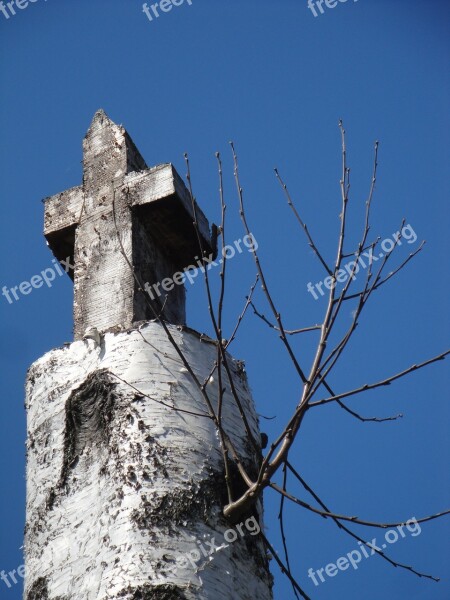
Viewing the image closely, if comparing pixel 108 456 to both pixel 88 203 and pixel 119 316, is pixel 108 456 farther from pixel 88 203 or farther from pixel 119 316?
pixel 88 203

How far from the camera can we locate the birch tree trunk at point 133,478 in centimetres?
204

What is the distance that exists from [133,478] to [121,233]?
122 centimetres

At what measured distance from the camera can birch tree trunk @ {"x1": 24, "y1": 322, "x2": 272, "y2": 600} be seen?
204cm

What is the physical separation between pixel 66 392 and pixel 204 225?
1.12 metres

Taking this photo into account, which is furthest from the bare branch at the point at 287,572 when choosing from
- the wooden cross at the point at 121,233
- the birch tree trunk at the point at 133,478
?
the wooden cross at the point at 121,233

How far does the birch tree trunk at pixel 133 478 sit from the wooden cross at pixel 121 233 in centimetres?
38

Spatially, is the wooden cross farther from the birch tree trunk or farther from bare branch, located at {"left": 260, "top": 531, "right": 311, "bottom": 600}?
bare branch, located at {"left": 260, "top": 531, "right": 311, "bottom": 600}

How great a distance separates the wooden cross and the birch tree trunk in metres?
0.38

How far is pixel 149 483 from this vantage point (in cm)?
217

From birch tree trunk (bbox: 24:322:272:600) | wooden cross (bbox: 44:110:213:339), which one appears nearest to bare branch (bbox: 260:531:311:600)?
birch tree trunk (bbox: 24:322:272:600)

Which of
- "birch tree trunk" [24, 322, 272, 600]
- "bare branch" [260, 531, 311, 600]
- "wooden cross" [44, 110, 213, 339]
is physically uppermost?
"wooden cross" [44, 110, 213, 339]

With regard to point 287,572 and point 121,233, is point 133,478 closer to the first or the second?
Result: point 287,572

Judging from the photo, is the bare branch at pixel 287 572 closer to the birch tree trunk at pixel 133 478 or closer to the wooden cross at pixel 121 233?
the birch tree trunk at pixel 133 478

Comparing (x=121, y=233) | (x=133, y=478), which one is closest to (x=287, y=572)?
(x=133, y=478)
